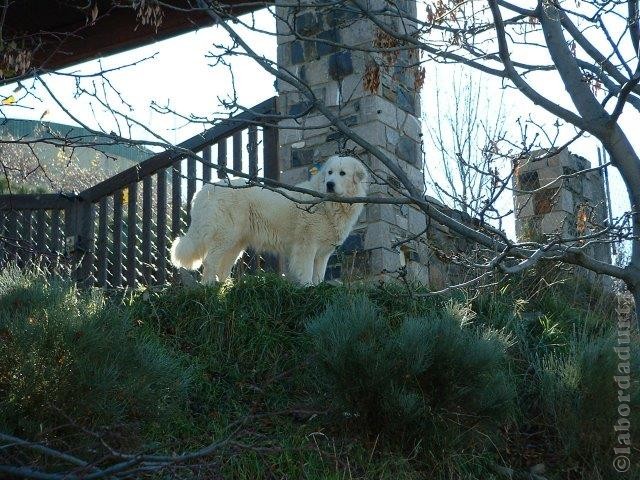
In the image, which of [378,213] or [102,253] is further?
[378,213]

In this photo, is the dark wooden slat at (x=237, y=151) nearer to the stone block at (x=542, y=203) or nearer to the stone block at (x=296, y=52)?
the stone block at (x=296, y=52)

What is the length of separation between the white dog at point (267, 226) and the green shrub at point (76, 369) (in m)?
2.75

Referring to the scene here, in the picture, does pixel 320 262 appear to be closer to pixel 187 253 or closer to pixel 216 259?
pixel 216 259

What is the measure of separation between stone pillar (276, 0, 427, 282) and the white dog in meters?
0.61

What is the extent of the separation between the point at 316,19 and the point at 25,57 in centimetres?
461

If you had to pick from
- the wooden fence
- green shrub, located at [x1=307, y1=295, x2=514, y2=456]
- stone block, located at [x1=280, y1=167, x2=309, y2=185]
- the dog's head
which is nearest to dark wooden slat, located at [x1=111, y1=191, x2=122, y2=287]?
the wooden fence

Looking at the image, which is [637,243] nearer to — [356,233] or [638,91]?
[638,91]

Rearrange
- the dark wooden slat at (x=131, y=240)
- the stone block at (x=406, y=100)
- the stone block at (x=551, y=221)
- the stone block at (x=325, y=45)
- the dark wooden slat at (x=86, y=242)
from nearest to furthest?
the dark wooden slat at (x=86, y=242) → the dark wooden slat at (x=131, y=240) → the stone block at (x=325, y=45) → the stone block at (x=406, y=100) → the stone block at (x=551, y=221)

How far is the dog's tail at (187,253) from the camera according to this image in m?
8.30

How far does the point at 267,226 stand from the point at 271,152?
1.38 m

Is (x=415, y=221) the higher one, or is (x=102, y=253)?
(x=415, y=221)

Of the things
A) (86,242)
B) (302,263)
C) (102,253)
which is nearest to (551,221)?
(302,263)

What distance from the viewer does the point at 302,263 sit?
848 centimetres

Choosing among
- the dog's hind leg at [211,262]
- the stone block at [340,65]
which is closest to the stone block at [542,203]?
the stone block at [340,65]
